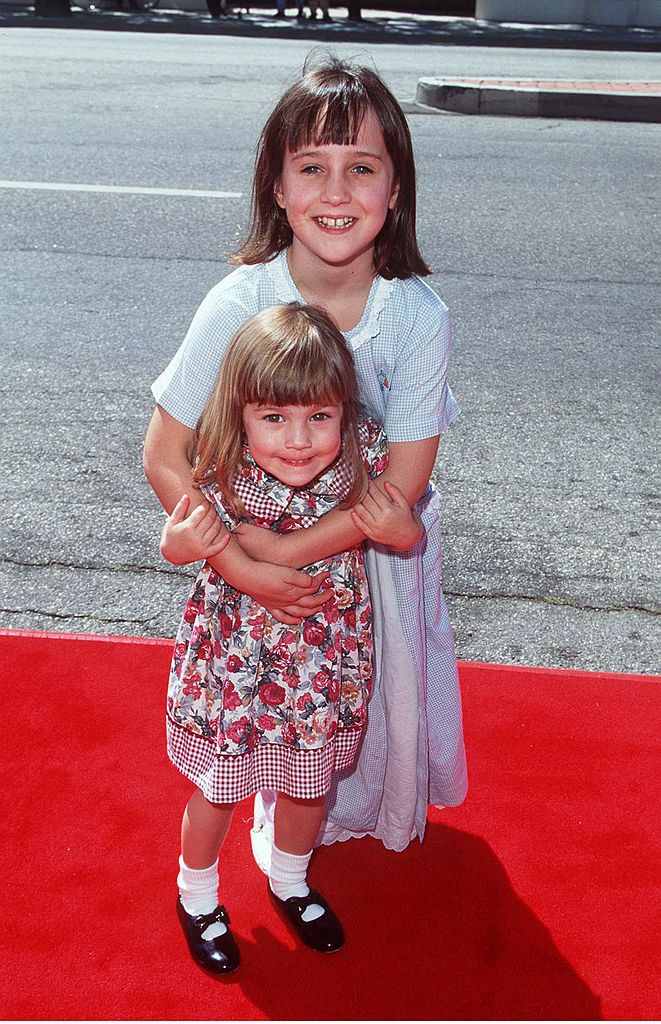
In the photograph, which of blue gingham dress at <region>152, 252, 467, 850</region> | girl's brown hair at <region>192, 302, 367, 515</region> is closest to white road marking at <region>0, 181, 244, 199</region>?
blue gingham dress at <region>152, 252, 467, 850</region>

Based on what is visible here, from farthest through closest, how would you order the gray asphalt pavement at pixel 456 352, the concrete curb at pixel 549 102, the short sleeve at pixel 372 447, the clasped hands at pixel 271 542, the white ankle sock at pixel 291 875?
the concrete curb at pixel 549 102 < the gray asphalt pavement at pixel 456 352 < the white ankle sock at pixel 291 875 < the short sleeve at pixel 372 447 < the clasped hands at pixel 271 542

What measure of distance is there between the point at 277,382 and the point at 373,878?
4.08 ft

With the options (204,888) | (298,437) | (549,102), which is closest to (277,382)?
(298,437)

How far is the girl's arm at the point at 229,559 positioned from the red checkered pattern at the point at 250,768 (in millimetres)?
299

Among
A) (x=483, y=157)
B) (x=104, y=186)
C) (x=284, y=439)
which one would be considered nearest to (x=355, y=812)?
(x=284, y=439)

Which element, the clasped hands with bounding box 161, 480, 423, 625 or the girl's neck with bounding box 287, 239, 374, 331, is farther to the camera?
the girl's neck with bounding box 287, 239, 374, 331

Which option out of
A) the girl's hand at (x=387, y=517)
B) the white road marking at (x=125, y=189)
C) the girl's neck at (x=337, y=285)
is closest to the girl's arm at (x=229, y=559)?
the girl's hand at (x=387, y=517)

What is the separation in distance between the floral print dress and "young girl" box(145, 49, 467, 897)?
0.05m

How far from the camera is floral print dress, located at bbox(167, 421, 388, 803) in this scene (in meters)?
2.28

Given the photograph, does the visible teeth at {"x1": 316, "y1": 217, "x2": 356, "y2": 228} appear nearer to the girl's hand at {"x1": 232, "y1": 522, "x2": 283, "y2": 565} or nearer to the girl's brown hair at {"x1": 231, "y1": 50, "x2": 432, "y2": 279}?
the girl's brown hair at {"x1": 231, "y1": 50, "x2": 432, "y2": 279}

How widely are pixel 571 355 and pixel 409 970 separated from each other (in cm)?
361

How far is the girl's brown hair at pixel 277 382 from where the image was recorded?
6.91 ft

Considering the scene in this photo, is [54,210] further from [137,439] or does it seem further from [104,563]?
[104,563]

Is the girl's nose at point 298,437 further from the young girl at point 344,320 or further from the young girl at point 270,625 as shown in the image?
the young girl at point 344,320
